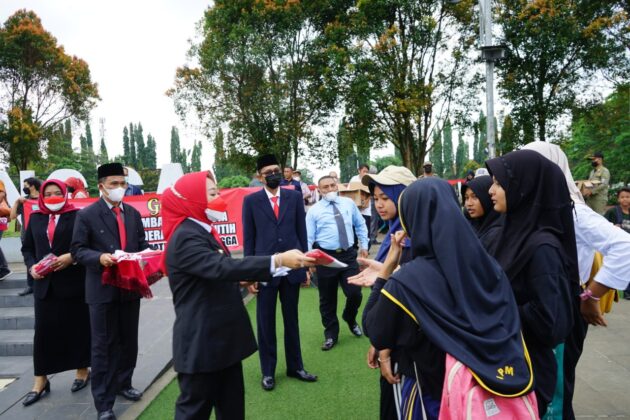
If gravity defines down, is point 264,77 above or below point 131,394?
above

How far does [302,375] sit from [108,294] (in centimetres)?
200

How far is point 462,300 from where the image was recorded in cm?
177

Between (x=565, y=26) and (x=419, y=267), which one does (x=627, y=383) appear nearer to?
(x=419, y=267)

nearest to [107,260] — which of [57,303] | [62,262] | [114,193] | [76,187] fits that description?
[114,193]

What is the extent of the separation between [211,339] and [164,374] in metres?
2.74

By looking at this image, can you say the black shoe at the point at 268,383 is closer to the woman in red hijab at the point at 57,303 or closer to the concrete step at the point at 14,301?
the woman in red hijab at the point at 57,303

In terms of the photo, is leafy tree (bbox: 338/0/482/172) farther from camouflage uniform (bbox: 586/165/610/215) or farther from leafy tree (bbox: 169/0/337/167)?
camouflage uniform (bbox: 586/165/610/215)

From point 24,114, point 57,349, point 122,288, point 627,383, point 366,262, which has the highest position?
point 24,114

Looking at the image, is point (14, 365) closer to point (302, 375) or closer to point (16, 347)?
point (16, 347)

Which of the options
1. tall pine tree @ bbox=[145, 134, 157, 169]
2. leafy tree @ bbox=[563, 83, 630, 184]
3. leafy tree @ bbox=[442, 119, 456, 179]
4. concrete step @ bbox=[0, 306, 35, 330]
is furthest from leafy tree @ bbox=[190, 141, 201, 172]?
concrete step @ bbox=[0, 306, 35, 330]

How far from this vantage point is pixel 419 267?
6.15ft

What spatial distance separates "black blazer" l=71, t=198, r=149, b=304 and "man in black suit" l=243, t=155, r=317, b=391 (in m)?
1.18

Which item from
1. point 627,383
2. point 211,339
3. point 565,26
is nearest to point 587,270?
point 627,383

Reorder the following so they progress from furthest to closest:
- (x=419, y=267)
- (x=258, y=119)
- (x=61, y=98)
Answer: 1. (x=61, y=98)
2. (x=258, y=119)
3. (x=419, y=267)
